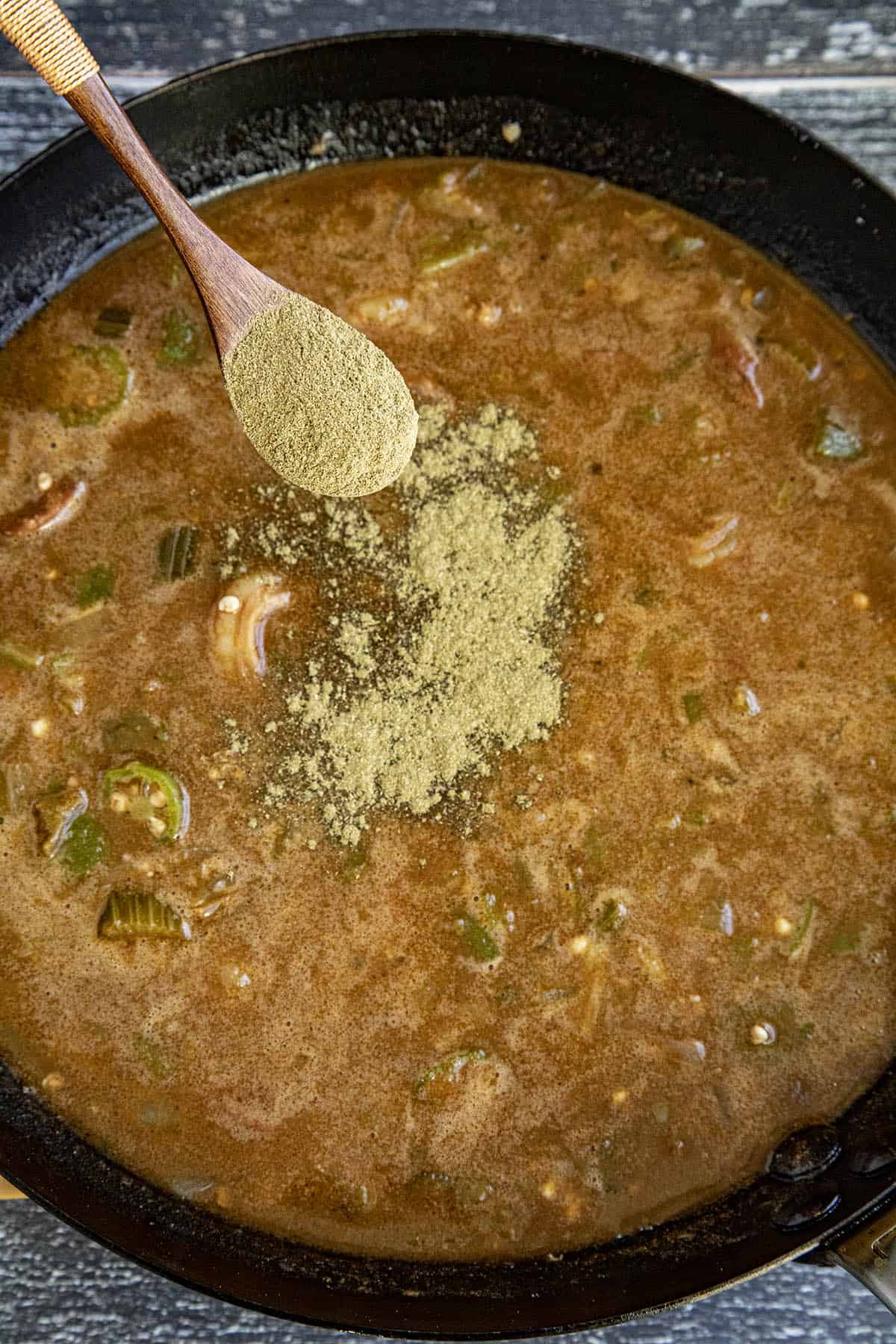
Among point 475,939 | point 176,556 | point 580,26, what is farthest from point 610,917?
point 580,26

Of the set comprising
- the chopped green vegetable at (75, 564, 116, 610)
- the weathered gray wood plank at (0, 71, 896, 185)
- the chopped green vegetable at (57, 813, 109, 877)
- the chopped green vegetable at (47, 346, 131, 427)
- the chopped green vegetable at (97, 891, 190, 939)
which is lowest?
the chopped green vegetable at (97, 891, 190, 939)

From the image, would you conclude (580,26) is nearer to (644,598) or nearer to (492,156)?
(492,156)

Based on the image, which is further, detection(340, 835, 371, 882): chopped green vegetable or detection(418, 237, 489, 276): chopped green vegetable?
detection(418, 237, 489, 276): chopped green vegetable

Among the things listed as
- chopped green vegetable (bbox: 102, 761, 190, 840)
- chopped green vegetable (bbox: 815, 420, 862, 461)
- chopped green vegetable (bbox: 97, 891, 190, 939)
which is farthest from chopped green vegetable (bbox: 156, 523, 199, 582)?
chopped green vegetable (bbox: 815, 420, 862, 461)

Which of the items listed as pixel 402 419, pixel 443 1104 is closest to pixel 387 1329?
pixel 443 1104

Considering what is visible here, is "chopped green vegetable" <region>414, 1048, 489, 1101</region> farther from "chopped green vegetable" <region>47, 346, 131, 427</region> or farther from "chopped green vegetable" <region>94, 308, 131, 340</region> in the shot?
"chopped green vegetable" <region>94, 308, 131, 340</region>

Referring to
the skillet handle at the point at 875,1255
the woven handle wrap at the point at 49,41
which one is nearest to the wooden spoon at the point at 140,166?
the woven handle wrap at the point at 49,41
